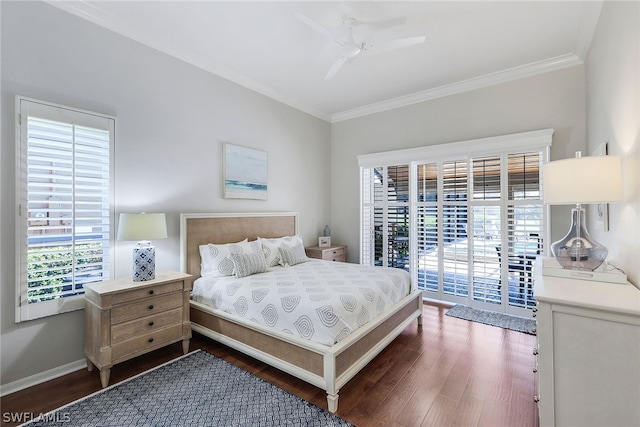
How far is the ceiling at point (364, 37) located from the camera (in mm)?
2598

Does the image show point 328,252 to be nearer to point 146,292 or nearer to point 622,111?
point 146,292

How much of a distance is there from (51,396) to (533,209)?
16.8 feet

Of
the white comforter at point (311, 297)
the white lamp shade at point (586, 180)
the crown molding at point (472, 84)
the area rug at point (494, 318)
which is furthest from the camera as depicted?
the crown molding at point (472, 84)

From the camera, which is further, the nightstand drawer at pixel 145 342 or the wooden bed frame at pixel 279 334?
the nightstand drawer at pixel 145 342

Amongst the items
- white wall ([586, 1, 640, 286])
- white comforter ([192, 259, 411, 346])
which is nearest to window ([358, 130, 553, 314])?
white wall ([586, 1, 640, 286])

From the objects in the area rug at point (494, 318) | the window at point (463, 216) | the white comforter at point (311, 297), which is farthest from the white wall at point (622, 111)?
the white comforter at point (311, 297)

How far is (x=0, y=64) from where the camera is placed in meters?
2.16

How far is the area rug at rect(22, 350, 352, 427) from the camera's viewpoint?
1896mm

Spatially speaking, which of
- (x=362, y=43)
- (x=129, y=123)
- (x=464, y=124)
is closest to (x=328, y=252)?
(x=464, y=124)

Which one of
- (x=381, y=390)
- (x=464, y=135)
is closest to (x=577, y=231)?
(x=381, y=390)

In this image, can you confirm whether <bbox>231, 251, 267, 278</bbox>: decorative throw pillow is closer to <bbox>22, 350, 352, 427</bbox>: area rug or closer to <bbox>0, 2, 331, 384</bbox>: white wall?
<bbox>0, 2, 331, 384</bbox>: white wall

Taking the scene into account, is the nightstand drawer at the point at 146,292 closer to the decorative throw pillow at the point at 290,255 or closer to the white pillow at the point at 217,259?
the white pillow at the point at 217,259

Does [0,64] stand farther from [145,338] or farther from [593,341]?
[593,341]

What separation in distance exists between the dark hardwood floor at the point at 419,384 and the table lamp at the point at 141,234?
829 mm
